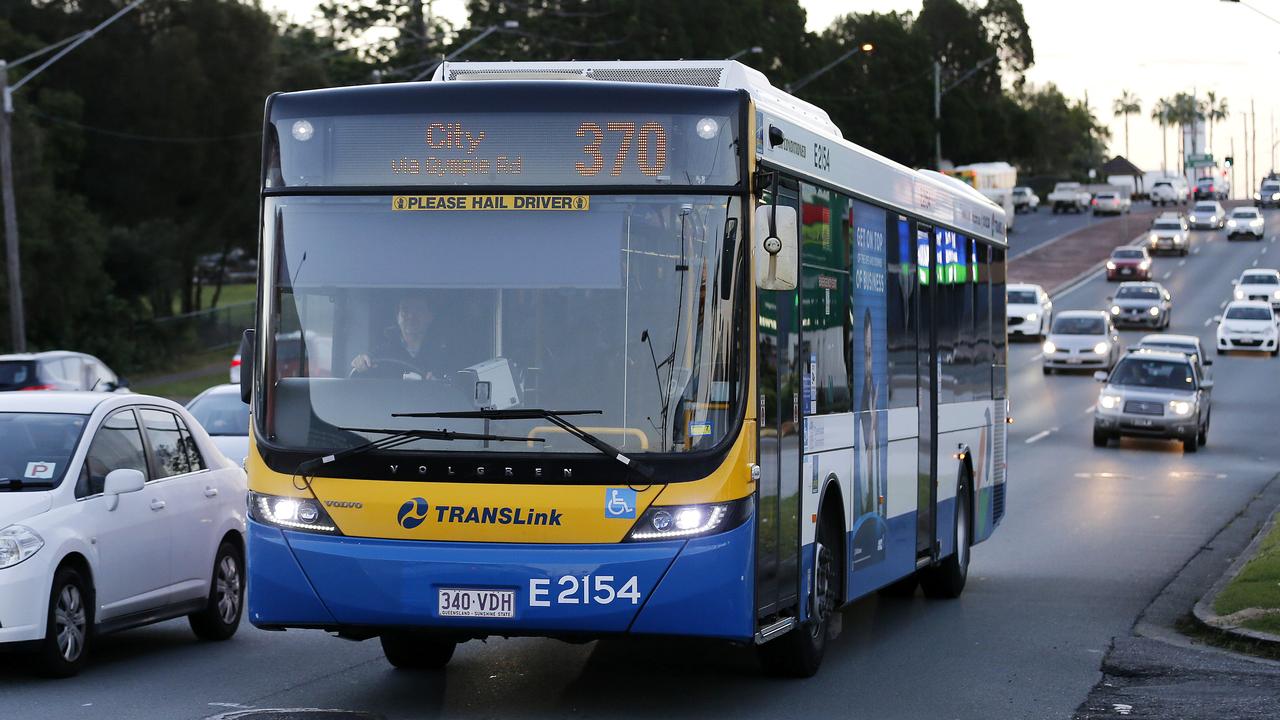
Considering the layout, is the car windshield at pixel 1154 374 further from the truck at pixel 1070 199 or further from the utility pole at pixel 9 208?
the truck at pixel 1070 199

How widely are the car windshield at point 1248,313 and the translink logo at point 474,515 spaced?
167 feet

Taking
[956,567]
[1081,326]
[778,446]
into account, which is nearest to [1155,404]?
[1081,326]

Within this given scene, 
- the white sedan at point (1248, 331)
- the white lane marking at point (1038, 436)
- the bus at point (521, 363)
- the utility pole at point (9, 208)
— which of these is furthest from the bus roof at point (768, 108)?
the white sedan at point (1248, 331)

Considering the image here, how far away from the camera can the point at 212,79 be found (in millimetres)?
60281

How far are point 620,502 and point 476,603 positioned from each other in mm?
814

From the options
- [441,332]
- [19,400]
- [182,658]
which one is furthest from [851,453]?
[19,400]

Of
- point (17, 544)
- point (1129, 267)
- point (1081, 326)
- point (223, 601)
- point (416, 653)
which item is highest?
point (1129, 267)

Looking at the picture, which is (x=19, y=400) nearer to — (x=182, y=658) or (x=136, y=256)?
(x=182, y=658)

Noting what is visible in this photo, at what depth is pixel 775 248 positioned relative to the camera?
9172 mm

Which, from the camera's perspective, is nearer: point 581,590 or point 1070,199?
point 581,590

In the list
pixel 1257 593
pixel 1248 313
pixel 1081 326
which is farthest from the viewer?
pixel 1248 313

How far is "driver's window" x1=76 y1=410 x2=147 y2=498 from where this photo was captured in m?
11.2

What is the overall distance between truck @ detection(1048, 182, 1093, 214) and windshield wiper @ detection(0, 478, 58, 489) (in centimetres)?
12071

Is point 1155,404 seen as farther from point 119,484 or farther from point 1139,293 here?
point 1139,293
